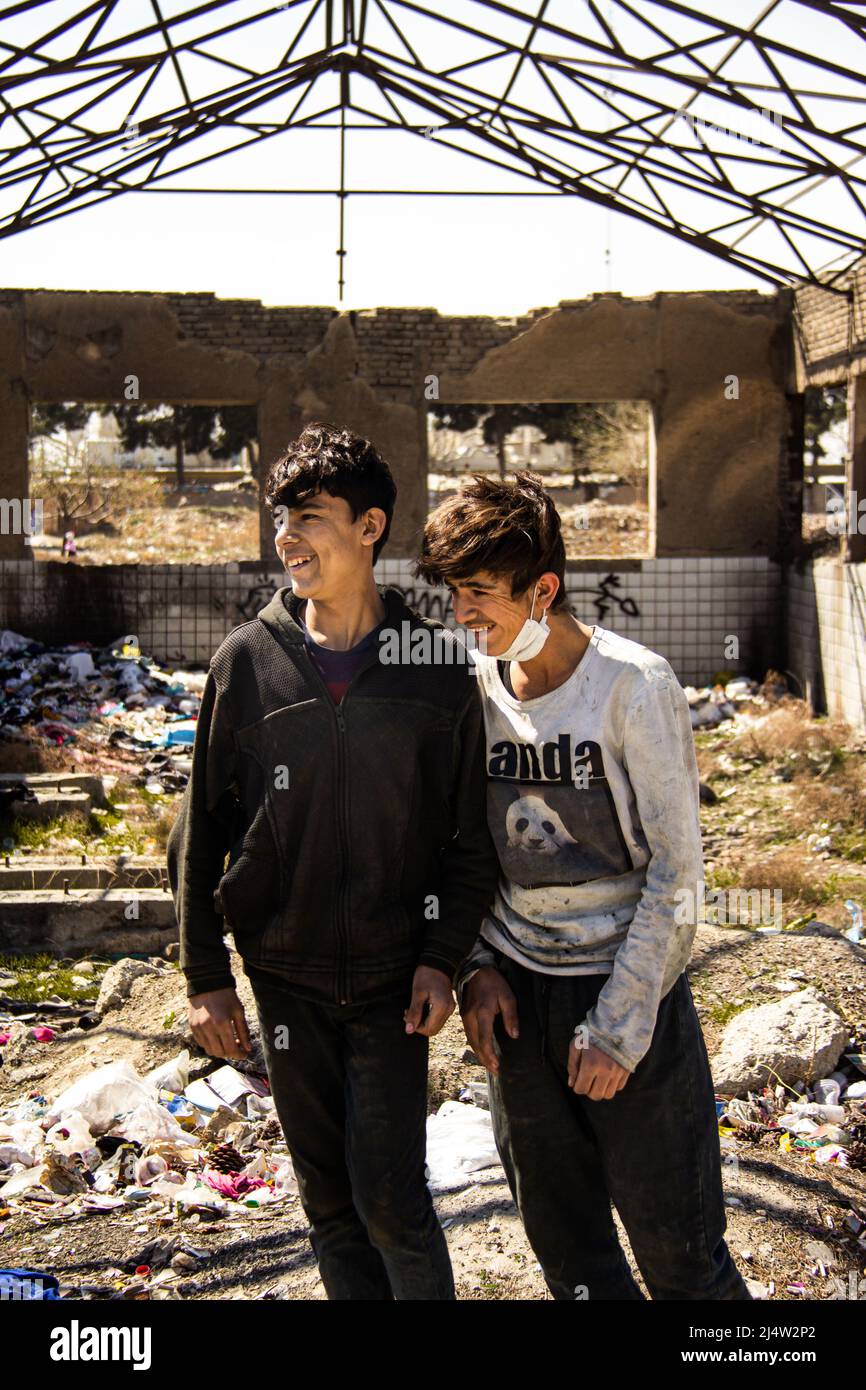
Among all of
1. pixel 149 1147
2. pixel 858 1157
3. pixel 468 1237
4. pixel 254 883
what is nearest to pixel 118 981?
pixel 149 1147

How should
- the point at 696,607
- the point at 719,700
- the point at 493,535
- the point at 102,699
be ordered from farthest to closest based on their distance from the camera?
1. the point at 696,607
2. the point at 719,700
3. the point at 102,699
4. the point at 493,535

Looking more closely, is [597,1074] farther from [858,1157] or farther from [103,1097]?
[103,1097]

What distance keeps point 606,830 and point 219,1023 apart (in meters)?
0.84

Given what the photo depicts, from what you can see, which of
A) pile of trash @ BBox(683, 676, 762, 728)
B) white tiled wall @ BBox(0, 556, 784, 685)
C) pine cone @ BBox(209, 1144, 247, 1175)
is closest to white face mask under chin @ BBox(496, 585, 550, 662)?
pine cone @ BBox(209, 1144, 247, 1175)

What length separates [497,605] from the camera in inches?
94.7

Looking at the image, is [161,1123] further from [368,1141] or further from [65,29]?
[65,29]

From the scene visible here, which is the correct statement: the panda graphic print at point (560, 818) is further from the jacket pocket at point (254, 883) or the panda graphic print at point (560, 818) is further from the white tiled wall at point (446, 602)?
the white tiled wall at point (446, 602)

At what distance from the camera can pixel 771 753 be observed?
391 inches

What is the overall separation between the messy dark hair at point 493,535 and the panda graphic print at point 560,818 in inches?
12.2

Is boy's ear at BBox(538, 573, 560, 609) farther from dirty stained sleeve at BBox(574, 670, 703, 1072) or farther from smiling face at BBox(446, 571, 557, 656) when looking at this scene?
dirty stained sleeve at BBox(574, 670, 703, 1072)

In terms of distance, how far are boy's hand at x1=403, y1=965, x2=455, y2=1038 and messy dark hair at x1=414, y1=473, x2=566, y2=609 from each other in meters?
0.72

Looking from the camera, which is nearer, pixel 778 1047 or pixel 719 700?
pixel 778 1047

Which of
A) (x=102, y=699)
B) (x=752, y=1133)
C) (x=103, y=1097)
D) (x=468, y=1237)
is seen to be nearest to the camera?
(x=468, y=1237)
